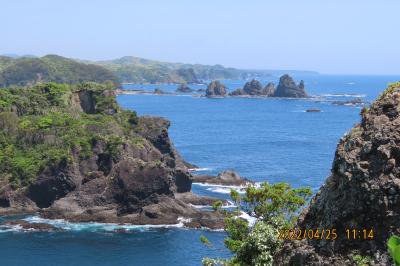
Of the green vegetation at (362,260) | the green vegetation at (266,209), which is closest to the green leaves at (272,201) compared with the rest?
the green vegetation at (266,209)

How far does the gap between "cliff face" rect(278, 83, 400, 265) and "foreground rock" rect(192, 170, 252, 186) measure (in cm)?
8476

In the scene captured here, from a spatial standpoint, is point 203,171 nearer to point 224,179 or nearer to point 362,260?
point 224,179

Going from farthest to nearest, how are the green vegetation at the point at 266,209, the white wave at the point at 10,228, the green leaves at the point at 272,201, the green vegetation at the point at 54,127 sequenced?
the green vegetation at the point at 54,127, the white wave at the point at 10,228, the green leaves at the point at 272,201, the green vegetation at the point at 266,209

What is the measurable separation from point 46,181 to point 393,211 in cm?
7864

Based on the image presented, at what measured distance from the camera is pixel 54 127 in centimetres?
10444

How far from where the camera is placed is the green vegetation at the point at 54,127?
309 feet

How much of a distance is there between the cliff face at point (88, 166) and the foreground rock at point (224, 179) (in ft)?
17.3

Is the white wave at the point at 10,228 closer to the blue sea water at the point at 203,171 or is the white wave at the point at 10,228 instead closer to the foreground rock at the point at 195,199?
the blue sea water at the point at 203,171

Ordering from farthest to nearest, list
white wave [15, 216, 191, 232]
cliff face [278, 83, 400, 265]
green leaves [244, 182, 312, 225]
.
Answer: white wave [15, 216, 191, 232] → green leaves [244, 182, 312, 225] → cliff face [278, 83, 400, 265]

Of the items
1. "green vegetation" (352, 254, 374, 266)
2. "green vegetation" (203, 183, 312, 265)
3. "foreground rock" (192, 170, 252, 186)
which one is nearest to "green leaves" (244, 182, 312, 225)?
"green vegetation" (203, 183, 312, 265)

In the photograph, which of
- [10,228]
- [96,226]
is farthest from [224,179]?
[10,228]

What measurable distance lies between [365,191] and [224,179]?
90062 mm

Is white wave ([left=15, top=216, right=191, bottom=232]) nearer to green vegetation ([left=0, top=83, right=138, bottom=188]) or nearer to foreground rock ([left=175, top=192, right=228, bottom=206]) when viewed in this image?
foreground rock ([left=175, top=192, right=228, bottom=206])

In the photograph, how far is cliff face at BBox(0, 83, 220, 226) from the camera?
85.9m
